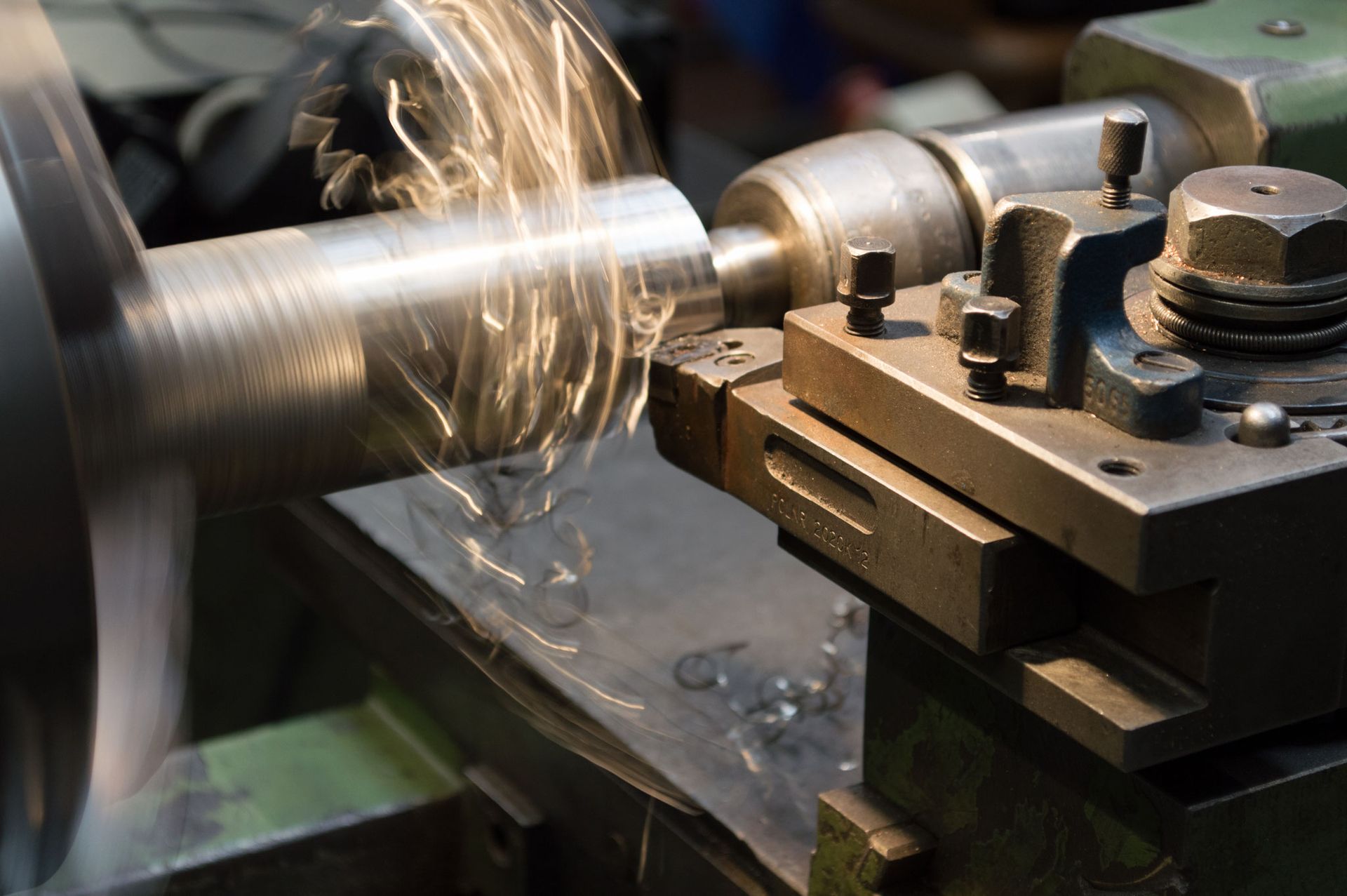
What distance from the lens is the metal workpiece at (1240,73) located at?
3.29 feet

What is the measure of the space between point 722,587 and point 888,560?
0.44 metres

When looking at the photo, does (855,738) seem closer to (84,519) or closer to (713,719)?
(713,719)

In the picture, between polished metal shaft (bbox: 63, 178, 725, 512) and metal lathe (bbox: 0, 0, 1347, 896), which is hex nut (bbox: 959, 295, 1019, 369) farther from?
polished metal shaft (bbox: 63, 178, 725, 512)

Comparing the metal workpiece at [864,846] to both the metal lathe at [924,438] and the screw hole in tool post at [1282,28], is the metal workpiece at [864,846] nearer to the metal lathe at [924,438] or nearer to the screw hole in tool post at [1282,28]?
the metal lathe at [924,438]

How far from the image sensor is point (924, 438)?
71 cm

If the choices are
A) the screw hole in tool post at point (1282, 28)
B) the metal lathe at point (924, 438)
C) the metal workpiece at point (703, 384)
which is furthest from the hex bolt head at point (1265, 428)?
the screw hole in tool post at point (1282, 28)

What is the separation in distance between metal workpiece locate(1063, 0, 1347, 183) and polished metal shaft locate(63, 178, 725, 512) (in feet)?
1.16

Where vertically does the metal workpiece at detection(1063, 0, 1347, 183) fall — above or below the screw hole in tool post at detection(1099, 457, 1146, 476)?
above

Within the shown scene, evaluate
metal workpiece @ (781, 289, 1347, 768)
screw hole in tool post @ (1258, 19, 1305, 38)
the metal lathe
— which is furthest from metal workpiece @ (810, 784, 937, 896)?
screw hole in tool post @ (1258, 19, 1305, 38)

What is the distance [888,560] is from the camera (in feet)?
2.39

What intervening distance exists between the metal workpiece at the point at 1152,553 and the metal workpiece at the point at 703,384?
0.13 metres

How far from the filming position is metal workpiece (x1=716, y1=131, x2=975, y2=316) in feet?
3.12

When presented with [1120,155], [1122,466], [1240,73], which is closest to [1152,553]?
[1122,466]

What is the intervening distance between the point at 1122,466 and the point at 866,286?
0.16m
